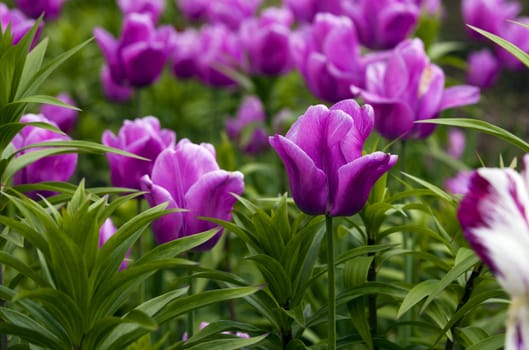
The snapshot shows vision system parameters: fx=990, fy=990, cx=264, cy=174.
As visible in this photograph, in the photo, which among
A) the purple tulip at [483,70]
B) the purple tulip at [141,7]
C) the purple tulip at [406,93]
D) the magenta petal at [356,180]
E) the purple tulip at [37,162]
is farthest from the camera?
the purple tulip at [483,70]

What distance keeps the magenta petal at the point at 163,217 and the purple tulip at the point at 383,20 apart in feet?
4.19

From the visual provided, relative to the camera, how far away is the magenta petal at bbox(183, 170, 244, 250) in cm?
152

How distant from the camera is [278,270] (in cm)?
145

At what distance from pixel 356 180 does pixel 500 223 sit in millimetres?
377

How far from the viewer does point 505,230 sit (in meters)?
0.97

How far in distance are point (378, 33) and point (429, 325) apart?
1.30 meters

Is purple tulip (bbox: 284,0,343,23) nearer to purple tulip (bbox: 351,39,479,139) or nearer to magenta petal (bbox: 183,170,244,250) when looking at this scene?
purple tulip (bbox: 351,39,479,139)

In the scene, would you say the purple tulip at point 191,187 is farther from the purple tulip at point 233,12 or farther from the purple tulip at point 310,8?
the purple tulip at point 233,12

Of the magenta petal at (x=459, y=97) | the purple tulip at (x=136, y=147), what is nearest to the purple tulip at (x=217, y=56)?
the magenta petal at (x=459, y=97)

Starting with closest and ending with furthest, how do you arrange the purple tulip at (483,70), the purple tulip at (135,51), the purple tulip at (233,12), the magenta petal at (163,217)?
the magenta petal at (163,217) < the purple tulip at (135,51) < the purple tulip at (483,70) < the purple tulip at (233,12)

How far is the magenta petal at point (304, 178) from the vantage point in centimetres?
132

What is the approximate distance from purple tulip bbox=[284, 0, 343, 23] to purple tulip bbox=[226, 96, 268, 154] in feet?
1.15

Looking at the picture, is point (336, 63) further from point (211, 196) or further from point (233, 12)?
point (233, 12)

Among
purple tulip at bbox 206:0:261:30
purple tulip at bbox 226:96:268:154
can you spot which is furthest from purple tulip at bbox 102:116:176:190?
Answer: purple tulip at bbox 206:0:261:30
